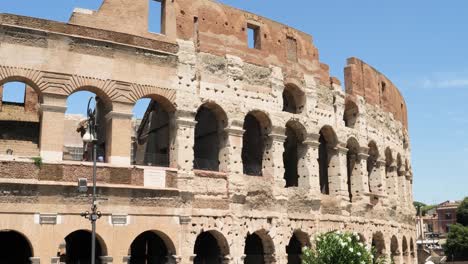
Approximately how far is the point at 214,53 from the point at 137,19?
276 centimetres

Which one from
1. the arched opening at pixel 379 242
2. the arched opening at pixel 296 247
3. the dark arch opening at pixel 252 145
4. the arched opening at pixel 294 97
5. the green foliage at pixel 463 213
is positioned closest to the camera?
the arched opening at pixel 296 247

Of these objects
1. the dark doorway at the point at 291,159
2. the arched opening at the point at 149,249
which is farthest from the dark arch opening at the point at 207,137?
the dark doorway at the point at 291,159

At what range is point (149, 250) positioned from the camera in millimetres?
18438

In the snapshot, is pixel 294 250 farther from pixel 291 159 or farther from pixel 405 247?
pixel 405 247

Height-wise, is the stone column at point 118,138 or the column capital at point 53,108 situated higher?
the column capital at point 53,108

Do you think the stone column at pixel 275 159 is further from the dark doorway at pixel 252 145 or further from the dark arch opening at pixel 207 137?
the dark arch opening at pixel 207 137

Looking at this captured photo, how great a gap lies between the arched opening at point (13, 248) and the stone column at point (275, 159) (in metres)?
8.08

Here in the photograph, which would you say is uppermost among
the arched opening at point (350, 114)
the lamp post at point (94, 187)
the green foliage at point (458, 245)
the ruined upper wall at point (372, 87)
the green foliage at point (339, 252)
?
the ruined upper wall at point (372, 87)

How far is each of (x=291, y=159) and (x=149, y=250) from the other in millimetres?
7062

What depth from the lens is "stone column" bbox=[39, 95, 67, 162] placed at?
47.4ft

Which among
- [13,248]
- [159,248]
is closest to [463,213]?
[159,248]

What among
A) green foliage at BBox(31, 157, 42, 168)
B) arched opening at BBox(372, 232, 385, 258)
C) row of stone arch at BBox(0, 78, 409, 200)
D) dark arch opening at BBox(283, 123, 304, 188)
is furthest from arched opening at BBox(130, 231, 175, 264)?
arched opening at BBox(372, 232, 385, 258)

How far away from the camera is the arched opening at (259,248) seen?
18.2m

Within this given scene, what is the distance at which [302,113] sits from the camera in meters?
20.2
